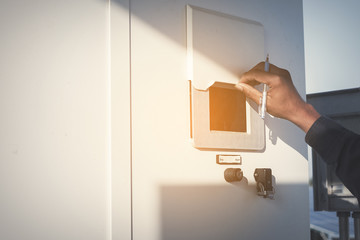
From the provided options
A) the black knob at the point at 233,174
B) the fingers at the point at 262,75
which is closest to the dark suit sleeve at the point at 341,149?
the fingers at the point at 262,75

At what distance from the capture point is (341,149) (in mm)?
820

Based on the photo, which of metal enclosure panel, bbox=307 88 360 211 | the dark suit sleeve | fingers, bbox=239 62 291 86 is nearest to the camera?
the dark suit sleeve

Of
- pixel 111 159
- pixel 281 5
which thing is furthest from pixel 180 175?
pixel 281 5

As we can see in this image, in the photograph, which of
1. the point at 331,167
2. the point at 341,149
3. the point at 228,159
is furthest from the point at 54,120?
the point at 331,167

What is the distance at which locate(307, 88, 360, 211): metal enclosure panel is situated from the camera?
179cm

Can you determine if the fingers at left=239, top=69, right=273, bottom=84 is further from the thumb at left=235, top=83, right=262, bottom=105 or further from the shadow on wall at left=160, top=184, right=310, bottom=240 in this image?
the shadow on wall at left=160, top=184, right=310, bottom=240

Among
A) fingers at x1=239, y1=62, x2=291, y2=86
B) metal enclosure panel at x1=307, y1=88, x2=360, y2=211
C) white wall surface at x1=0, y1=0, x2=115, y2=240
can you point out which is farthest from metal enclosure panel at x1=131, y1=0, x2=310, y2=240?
metal enclosure panel at x1=307, y1=88, x2=360, y2=211

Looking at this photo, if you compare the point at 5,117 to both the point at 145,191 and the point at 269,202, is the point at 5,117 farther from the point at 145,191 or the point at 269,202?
the point at 269,202

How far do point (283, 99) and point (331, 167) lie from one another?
939 mm

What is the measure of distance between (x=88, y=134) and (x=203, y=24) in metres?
0.63

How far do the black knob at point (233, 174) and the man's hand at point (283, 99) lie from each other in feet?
0.88

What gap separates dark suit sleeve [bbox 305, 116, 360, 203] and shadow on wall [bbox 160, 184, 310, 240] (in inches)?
19.4

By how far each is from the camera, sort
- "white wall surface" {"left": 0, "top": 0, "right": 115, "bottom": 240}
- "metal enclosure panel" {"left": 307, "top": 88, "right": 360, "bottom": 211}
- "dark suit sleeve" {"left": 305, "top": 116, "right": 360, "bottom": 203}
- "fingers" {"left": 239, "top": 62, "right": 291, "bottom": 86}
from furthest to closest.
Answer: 1. "metal enclosure panel" {"left": 307, "top": 88, "right": 360, "bottom": 211}
2. "fingers" {"left": 239, "top": 62, "right": 291, "bottom": 86}
3. "white wall surface" {"left": 0, "top": 0, "right": 115, "bottom": 240}
4. "dark suit sleeve" {"left": 305, "top": 116, "right": 360, "bottom": 203}

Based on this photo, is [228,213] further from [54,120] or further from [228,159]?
[54,120]
